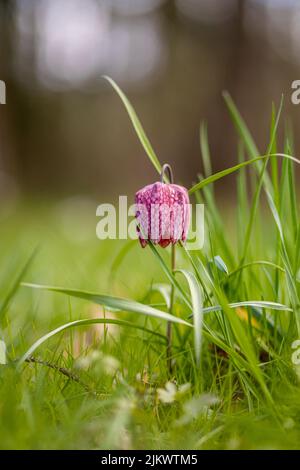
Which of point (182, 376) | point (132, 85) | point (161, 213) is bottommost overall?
point (182, 376)

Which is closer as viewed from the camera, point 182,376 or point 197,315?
point 197,315

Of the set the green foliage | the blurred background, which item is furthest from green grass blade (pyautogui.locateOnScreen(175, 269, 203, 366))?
the blurred background

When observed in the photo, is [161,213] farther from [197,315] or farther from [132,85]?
[132,85]

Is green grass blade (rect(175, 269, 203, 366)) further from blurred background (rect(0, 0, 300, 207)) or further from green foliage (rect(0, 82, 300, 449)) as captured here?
blurred background (rect(0, 0, 300, 207))

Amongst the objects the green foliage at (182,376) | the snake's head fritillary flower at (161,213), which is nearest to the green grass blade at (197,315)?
the green foliage at (182,376)

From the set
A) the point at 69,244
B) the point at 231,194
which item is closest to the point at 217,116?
the point at 231,194

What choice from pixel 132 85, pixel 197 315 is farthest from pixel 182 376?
pixel 132 85

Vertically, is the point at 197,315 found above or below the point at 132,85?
below
